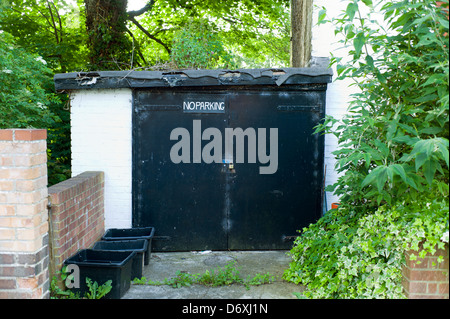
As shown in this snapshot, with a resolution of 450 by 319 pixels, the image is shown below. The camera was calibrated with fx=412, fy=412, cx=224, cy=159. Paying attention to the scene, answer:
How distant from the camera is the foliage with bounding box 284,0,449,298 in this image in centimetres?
299

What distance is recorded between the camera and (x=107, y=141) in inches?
228

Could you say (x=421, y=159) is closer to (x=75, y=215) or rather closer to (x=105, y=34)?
(x=75, y=215)

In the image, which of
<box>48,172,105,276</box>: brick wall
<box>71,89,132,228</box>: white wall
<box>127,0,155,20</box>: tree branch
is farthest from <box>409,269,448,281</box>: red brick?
<box>127,0,155,20</box>: tree branch

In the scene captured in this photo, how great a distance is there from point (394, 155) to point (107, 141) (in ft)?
12.7

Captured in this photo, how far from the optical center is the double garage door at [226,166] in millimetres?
5734

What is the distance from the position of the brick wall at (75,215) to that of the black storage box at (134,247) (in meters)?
0.20

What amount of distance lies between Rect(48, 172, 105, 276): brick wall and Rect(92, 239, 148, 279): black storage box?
0.65 feet

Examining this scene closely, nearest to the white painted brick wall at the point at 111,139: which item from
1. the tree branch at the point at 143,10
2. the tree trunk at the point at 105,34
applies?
the tree trunk at the point at 105,34

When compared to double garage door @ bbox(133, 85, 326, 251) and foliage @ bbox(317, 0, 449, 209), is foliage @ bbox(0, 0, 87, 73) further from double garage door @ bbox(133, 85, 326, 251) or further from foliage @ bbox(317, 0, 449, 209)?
foliage @ bbox(317, 0, 449, 209)

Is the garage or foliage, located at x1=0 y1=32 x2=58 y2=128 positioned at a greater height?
foliage, located at x1=0 y1=32 x2=58 y2=128

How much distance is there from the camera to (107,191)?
5.83 meters

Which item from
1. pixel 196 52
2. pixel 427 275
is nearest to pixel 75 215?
pixel 196 52

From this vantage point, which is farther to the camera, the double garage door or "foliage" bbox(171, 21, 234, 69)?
"foliage" bbox(171, 21, 234, 69)

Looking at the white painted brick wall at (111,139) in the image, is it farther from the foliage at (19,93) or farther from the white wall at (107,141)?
the foliage at (19,93)
